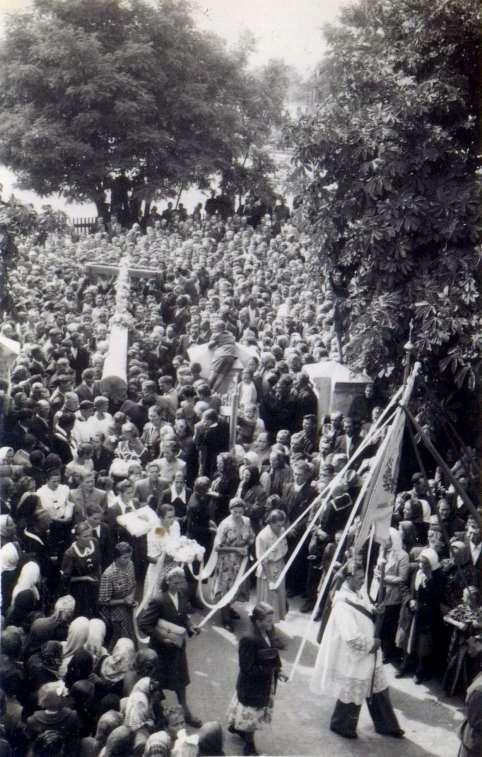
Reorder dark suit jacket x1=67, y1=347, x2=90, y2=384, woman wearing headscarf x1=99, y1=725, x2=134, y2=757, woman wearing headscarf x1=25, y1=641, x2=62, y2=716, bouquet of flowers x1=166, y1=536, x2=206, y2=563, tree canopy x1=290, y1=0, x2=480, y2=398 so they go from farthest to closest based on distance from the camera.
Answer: dark suit jacket x1=67, y1=347, x2=90, y2=384 < tree canopy x1=290, y1=0, x2=480, y2=398 < bouquet of flowers x1=166, y1=536, x2=206, y2=563 < woman wearing headscarf x1=25, y1=641, x2=62, y2=716 < woman wearing headscarf x1=99, y1=725, x2=134, y2=757

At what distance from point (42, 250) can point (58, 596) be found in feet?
49.4

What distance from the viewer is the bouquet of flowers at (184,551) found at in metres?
7.81

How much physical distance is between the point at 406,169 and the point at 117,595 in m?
5.87

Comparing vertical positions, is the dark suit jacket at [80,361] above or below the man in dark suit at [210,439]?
above

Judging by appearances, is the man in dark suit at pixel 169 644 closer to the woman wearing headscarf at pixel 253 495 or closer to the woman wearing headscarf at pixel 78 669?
the woman wearing headscarf at pixel 78 669

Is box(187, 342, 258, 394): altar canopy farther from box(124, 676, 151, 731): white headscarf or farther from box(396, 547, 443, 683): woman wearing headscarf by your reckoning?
box(124, 676, 151, 731): white headscarf

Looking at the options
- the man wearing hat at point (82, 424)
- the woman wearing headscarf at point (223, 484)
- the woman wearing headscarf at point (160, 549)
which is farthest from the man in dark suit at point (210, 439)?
the woman wearing headscarf at point (160, 549)

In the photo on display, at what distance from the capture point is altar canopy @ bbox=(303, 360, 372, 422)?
11.5 m

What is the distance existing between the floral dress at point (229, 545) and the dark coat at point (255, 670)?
73.0 inches

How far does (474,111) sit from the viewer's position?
985cm

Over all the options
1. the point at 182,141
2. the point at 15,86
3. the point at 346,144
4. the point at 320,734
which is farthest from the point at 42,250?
the point at 320,734

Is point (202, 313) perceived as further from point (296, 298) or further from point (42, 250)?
point (42, 250)

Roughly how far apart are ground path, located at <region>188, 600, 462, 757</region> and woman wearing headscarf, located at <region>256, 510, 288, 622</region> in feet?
1.44

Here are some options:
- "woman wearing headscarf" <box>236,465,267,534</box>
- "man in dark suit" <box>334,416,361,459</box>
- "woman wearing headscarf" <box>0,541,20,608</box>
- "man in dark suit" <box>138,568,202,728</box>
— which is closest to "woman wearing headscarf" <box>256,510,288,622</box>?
"woman wearing headscarf" <box>236,465,267,534</box>
